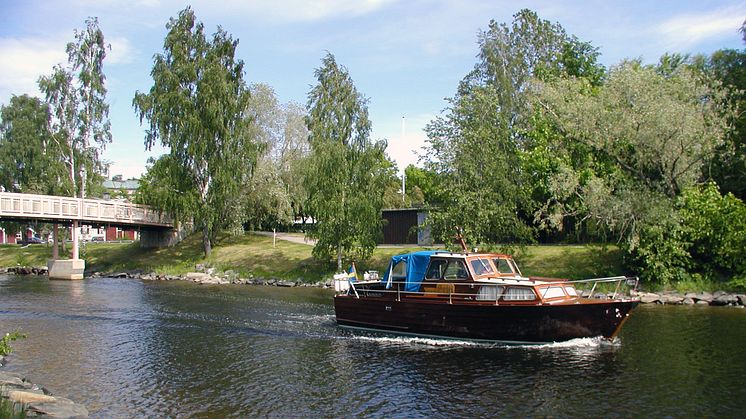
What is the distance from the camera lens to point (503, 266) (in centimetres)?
2386

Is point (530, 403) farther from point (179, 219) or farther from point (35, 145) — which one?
point (35, 145)

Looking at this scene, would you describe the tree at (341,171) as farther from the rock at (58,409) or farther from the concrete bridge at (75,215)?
the rock at (58,409)

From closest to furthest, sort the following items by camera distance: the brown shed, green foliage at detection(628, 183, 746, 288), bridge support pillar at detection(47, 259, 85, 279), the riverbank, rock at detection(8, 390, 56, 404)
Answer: rock at detection(8, 390, 56, 404)
green foliage at detection(628, 183, 746, 288)
the riverbank
bridge support pillar at detection(47, 259, 85, 279)
the brown shed


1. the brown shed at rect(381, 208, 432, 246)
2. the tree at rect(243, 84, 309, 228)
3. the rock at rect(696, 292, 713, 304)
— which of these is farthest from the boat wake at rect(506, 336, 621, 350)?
the tree at rect(243, 84, 309, 228)

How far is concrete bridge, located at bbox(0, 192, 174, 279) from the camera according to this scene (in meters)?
48.3

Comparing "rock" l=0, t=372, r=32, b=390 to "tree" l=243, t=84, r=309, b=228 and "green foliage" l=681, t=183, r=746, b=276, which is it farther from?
"tree" l=243, t=84, r=309, b=228

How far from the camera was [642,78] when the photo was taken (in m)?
34.2

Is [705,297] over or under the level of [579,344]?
over

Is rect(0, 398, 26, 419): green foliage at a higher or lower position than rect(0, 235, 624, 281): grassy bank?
lower

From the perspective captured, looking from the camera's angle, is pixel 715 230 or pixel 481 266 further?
pixel 715 230

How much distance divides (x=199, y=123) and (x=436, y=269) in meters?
34.6

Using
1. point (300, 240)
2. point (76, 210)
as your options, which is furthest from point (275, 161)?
point (76, 210)

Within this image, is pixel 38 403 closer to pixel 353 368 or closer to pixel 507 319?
pixel 353 368

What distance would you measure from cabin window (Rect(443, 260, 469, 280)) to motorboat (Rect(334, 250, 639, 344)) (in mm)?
38
